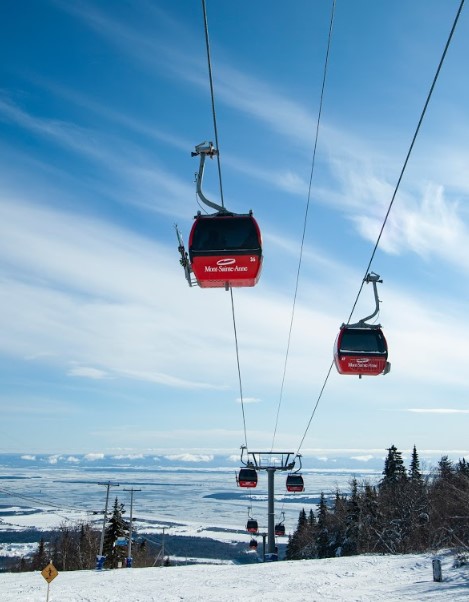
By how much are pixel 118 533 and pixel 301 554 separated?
28.4 metres

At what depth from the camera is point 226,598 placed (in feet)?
51.6

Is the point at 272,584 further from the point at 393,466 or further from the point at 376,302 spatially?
the point at 393,466

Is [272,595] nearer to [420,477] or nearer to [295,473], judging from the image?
[295,473]

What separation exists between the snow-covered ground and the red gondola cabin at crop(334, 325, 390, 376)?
6.11 metres

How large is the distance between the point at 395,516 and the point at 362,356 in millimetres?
→ 39212

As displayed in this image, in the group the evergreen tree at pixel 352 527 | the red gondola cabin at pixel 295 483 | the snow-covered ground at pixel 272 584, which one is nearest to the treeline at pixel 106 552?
the red gondola cabin at pixel 295 483

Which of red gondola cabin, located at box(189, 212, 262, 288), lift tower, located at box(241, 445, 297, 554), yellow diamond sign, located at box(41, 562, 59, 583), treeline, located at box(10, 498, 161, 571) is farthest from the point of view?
treeline, located at box(10, 498, 161, 571)

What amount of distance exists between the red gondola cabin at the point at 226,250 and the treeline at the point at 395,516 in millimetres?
20255

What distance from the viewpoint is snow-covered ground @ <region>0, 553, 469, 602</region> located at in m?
15.3

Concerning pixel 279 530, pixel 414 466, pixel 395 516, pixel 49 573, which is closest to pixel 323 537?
pixel 414 466

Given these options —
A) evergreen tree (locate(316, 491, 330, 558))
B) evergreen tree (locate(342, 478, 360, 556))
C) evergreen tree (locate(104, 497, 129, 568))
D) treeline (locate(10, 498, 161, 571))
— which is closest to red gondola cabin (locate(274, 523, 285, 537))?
treeline (locate(10, 498, 161, 571))

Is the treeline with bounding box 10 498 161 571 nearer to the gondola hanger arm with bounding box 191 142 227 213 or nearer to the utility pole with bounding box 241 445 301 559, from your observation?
the utility pole with bounding box 241 445 301 559

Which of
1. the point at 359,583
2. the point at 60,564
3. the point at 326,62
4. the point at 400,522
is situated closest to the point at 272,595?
the point at 359,583

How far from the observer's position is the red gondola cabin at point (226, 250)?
864 centimetres
